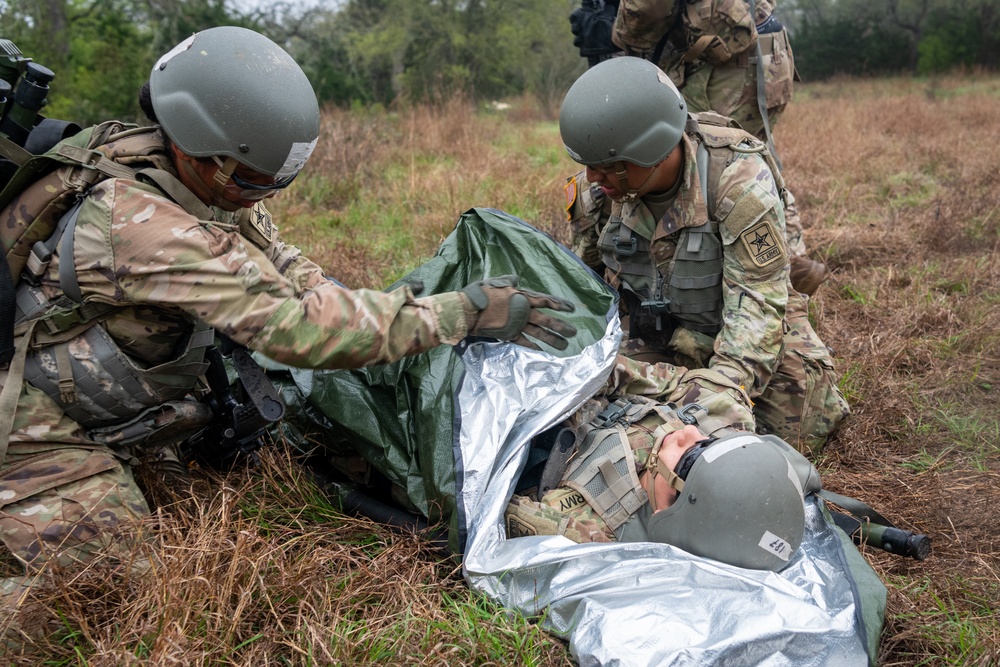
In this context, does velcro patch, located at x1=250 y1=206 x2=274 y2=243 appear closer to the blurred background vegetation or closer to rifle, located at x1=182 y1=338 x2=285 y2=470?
rifle, located at x1=182 y1=338 x2=285 y2=470

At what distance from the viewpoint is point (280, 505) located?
2.61 m

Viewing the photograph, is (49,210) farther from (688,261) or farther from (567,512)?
(688,261)

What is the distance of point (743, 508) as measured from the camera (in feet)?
6.64

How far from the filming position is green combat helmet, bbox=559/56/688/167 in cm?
279

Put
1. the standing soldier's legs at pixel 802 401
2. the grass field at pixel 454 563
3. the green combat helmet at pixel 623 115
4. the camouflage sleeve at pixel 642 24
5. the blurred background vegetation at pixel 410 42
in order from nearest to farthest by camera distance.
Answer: the grass field at pixel 454 563, the green combat helmet at pixel 623 115, the standing soldier's legs at pixel 802 401, the camouflage sleeve at pixel 642 24, the blurred background vegetation at pixel 410 42

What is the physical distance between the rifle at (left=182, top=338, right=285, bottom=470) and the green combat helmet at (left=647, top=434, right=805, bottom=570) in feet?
4.31

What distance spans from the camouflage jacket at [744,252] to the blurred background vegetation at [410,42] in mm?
6665

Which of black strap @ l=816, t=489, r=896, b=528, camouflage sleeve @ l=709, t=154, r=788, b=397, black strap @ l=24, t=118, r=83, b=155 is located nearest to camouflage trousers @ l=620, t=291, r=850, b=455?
camouflage sleeve @ l=709, t=154, r=788, b=397

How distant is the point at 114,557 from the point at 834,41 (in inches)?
1068

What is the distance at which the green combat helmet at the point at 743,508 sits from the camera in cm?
203

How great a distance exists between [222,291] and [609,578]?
4.25 ft

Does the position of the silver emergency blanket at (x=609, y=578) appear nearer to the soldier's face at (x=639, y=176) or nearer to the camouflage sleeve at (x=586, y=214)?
the soldier's face at (x=639, y=176)

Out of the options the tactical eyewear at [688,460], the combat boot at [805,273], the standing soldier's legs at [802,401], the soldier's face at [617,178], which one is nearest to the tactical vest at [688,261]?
the soldier's face at [617,178]

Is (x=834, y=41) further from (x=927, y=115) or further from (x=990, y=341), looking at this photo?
(x=990, y=341)
